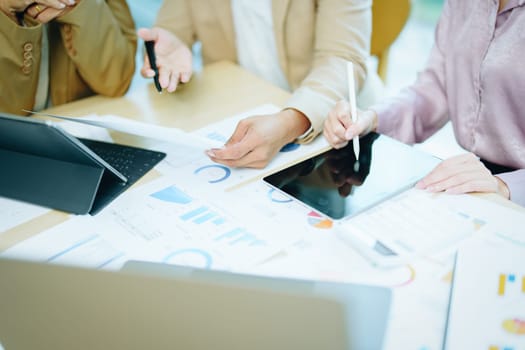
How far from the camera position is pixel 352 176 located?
796mm

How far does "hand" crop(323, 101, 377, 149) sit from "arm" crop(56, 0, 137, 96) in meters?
0.58

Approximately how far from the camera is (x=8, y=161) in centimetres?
81

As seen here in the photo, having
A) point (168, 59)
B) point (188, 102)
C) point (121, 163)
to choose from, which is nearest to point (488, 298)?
point (121, 163)

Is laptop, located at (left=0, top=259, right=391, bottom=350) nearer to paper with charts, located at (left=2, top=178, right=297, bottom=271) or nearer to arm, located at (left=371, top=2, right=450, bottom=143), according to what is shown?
paper with charts, located at (left=2, top=178, right=297, bottom=271)

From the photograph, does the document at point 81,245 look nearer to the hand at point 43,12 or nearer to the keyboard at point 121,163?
the keyboard at point 121,163

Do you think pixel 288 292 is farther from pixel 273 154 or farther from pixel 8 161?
pixel 8 161

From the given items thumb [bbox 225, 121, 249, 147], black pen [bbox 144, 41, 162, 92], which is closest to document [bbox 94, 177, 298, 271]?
thumb [bbox 225, 121, 249, 147]

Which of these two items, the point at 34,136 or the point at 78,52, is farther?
the point at 78,52

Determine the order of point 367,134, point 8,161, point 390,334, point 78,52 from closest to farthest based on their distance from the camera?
point 390,334
point 8,161
point 367,134
point 78,52

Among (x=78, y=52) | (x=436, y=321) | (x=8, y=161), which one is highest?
(x=78, y=52)

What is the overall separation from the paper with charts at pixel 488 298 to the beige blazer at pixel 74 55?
922 millimetres

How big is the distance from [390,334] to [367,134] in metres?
0.52

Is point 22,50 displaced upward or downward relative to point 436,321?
upward

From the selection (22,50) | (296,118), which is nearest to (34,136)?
(22,50)
